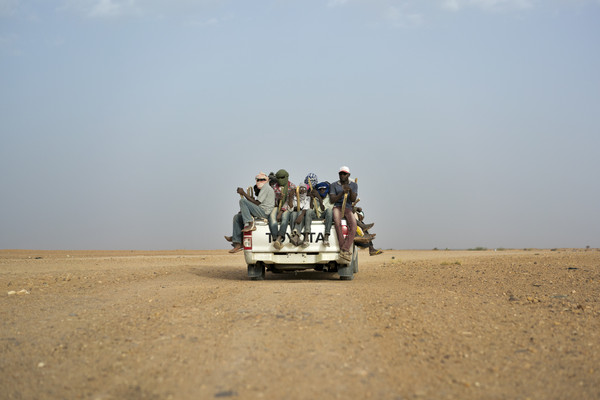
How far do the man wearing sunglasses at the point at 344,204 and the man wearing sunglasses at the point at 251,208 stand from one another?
59.8 inches

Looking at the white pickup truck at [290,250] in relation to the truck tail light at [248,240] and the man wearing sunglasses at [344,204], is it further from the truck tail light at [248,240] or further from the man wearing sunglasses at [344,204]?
the man wearing sunglasses at [344,204]

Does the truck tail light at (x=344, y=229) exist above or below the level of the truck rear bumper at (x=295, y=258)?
above

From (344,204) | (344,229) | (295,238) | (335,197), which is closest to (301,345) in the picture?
(295,238)

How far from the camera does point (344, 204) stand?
14.4 metres

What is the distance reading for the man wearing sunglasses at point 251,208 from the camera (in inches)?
566

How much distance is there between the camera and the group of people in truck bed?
14.1m

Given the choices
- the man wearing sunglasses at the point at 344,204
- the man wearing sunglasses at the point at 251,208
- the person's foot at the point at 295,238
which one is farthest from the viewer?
the man wearing sunglasses at the point at 251,208

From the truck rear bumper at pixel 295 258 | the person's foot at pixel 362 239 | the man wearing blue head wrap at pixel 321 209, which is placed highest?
the man wearing blue head wrap at pixel 321 209

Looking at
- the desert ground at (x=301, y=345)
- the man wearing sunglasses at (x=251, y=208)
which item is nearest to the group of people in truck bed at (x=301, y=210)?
the man wearing sunglasses at (x=251, y=208)

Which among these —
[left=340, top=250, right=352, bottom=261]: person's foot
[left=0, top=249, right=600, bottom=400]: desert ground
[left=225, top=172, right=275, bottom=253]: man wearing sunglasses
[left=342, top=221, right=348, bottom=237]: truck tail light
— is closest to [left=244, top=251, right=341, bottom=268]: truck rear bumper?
[left=340, top=250, right=352, bottom=261]: person's foot

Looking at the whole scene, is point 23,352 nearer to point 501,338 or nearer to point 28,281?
point 501,338

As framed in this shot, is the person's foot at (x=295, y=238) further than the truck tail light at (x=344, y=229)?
No

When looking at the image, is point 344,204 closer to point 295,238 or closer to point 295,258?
point 295,238

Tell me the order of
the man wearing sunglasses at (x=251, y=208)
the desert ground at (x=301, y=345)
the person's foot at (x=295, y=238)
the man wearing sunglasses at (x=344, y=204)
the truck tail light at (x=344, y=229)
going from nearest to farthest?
the desert ground at (x=301, y=345)
the person's foot at (x=295, y=238)
the man wearing sunglasses at (x=344, y=204)
the truck tail light at (x=344, y=229)
the man wearing sunglasses at (x=251, y=208)
